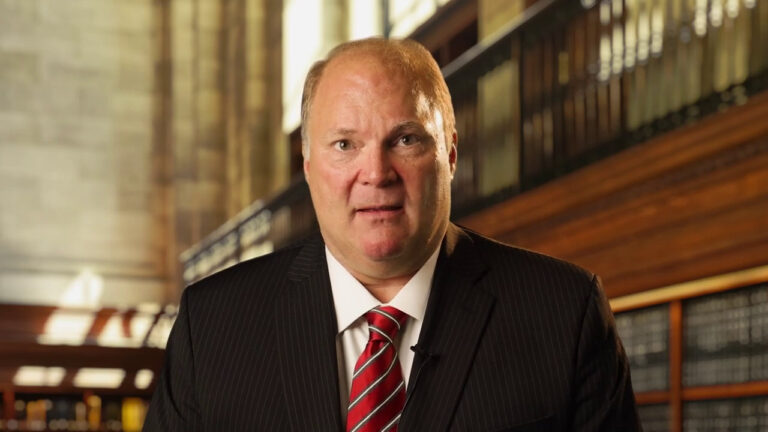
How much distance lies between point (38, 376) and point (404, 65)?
45.8ft

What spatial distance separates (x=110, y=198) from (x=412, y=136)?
1782cm

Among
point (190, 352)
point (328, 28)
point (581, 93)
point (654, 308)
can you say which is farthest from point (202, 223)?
point (190, 352)

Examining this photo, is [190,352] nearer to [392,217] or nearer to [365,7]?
[392,217]

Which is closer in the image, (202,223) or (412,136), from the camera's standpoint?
(412,136)

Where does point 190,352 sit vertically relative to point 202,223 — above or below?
below

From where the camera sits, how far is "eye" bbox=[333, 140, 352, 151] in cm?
177

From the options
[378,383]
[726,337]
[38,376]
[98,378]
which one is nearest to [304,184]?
[98,378]

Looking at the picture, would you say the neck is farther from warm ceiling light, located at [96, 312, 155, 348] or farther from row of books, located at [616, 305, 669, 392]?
warm ceiling light, located at [96, 312, 155, 348]

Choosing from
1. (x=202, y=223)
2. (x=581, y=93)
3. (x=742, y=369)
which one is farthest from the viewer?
(x=202, y=223)

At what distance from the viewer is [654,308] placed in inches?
→ 252

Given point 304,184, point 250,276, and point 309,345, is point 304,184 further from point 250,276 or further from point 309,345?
point 309,345

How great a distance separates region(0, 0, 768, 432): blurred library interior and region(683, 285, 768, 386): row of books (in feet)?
0.03

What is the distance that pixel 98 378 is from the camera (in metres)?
15.3

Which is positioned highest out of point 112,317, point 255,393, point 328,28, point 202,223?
point 328,28
